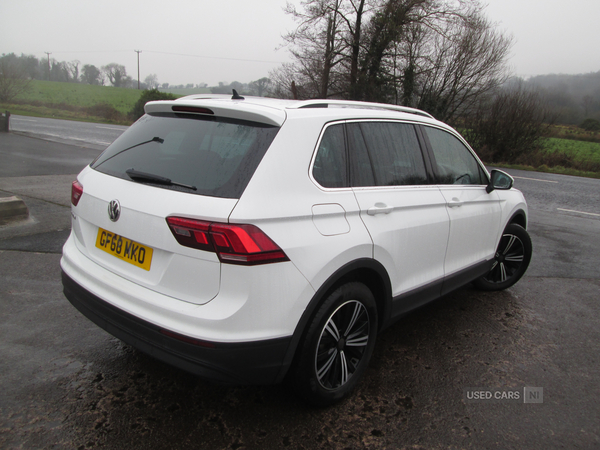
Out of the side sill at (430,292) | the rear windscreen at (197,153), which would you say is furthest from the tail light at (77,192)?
the side sill at (430,292)

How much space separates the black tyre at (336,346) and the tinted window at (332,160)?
1.94 feet

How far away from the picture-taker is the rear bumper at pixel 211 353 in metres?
2.07

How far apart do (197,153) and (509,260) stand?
362 centimetres

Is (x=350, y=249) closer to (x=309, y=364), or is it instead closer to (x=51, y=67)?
(x=309, y=364)

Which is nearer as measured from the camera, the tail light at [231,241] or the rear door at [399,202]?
the tail light at [231,241]

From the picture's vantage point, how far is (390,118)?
→ 3125mm

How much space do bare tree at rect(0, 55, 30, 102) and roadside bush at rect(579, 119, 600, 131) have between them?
5500 centimetres

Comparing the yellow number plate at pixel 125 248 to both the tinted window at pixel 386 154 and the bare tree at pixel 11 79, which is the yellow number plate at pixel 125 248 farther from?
the bare tree at pixel 11 79

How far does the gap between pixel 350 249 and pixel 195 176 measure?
0.90m

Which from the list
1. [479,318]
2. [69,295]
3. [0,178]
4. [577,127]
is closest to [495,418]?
[479,318]

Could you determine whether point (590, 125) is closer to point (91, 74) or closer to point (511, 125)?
point (511, 125)

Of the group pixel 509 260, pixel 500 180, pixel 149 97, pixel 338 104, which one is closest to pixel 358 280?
pixel 338 104

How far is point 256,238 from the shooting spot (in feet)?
6.70

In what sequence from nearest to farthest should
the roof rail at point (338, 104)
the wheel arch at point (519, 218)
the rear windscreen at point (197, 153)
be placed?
the rear windscreen at point (197, 153)
the roof rail at point (338, 104)
the wheel arch at point (519, 218)
